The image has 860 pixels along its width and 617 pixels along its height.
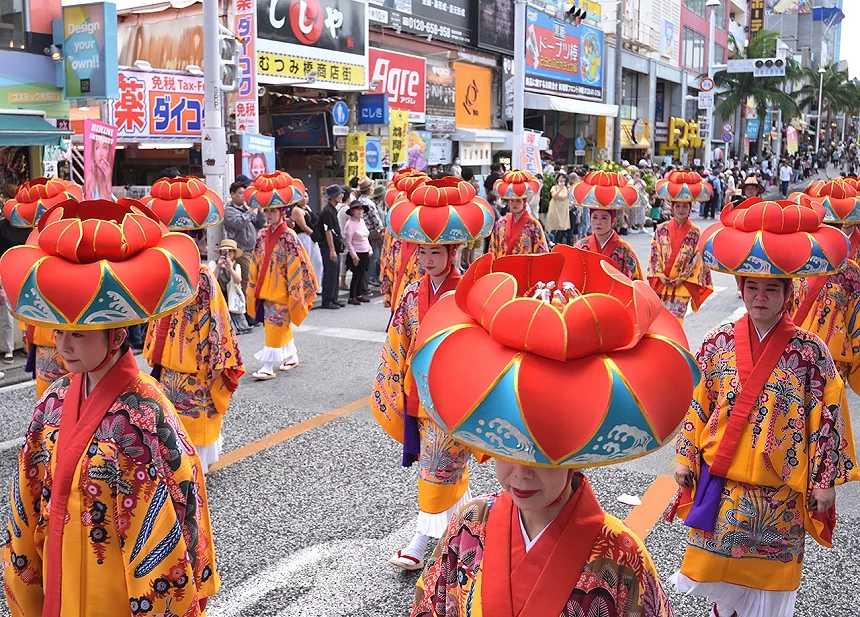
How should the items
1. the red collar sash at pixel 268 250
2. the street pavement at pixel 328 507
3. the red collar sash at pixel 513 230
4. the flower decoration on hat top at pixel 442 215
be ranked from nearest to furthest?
1. the street pavement at pixel 328 507
2. the flower decoration on hat top at pixel 442 215
3. the red collar sash at pixel 268 250
4. the red collar sash at pixel 513 230

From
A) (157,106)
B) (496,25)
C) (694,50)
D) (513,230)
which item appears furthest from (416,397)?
(694,50)

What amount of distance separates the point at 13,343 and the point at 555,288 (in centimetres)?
839

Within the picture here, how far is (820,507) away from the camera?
3.54 m

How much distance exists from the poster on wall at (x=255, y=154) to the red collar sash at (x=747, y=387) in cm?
1089

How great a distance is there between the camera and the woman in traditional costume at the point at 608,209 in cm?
757

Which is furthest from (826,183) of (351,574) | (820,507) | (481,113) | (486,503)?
(481,113)

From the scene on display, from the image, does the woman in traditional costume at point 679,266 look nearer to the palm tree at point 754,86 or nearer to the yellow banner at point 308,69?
the yellow banner at point 308,69

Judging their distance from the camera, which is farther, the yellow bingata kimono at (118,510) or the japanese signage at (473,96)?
the japanese signage at (473,96)

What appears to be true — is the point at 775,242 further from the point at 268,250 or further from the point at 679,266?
the point at 268,250

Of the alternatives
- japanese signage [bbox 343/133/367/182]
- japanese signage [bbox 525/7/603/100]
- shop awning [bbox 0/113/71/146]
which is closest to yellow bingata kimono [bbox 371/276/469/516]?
shop awning [bbox 0/113/71/146]

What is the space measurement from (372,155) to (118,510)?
1699 centimetres

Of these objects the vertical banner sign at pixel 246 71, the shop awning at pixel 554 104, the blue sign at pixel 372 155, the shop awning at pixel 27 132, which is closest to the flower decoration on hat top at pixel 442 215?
the shop awning at pixel 27 132

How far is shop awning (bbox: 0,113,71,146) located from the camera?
1104 centimetres

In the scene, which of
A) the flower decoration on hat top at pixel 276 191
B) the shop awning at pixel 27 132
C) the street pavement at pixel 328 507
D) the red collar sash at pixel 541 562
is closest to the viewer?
the red collar sash at pixel 541 562
